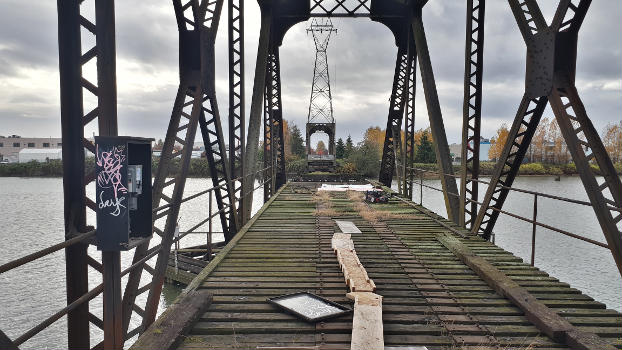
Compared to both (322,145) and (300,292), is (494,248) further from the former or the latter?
(322,145)

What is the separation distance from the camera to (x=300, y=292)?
4566mm

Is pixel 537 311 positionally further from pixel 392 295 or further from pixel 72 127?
pixel 72 127

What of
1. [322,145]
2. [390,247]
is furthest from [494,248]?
[322,145]

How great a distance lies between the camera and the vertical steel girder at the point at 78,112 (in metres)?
3.21

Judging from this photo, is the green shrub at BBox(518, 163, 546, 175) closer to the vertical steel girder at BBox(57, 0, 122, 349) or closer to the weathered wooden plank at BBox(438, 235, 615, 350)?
the weathered wooden plank at BBox(438, 235, 615, 350)

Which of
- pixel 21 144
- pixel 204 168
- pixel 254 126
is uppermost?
pixel 21 144

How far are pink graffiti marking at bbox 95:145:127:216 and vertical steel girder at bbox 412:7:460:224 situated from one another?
25.4ft

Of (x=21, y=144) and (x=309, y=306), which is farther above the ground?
(x=21, y=144)

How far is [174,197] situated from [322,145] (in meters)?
180

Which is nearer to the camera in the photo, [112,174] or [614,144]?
[112,174]

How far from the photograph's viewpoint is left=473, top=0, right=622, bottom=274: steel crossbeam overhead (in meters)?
4.63

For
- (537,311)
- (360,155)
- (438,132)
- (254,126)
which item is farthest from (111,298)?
(360,155)

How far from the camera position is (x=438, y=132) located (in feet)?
32.3

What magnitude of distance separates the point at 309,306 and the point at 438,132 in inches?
278
